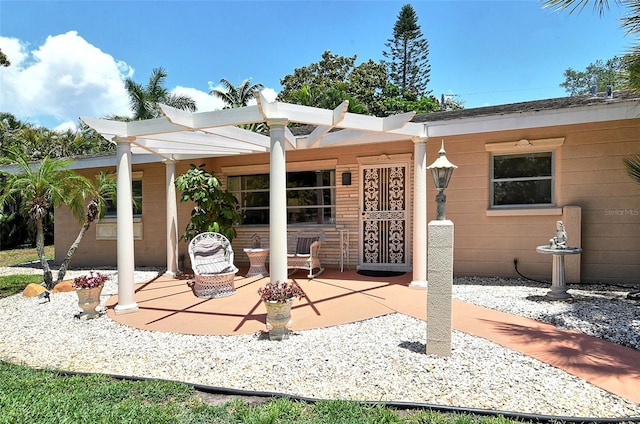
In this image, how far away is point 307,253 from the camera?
821cm

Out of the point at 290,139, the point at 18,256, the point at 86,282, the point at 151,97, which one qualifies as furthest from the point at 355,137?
the point at 151,97

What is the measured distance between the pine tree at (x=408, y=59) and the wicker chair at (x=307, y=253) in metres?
22.5

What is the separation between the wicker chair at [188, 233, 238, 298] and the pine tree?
24135 mm

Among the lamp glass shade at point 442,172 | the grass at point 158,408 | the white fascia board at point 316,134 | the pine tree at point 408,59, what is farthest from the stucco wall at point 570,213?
the pine tree at point 408,59

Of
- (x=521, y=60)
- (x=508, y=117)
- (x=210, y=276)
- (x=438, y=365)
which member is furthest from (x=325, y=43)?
(x=438, y=365)

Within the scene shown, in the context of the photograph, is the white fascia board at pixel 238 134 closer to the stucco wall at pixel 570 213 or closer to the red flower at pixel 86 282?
the red flower at pixel 86 282

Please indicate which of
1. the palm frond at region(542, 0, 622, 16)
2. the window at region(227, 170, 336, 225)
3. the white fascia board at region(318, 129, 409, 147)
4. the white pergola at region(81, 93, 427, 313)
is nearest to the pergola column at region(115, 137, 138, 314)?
the white pergola at region(81, 93, 427, 313)

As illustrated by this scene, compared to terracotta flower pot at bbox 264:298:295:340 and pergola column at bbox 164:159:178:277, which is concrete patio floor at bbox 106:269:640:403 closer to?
terracotta flower pot at bbox 264:298:295:340

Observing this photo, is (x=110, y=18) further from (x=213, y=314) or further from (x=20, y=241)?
(x=20, y=241)

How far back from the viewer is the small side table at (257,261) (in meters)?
8.02

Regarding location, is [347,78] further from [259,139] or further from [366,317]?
[366,317]

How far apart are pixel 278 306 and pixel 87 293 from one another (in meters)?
3.17

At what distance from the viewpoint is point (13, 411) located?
2.70 metres

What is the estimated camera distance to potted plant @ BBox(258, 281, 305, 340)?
4.11m
